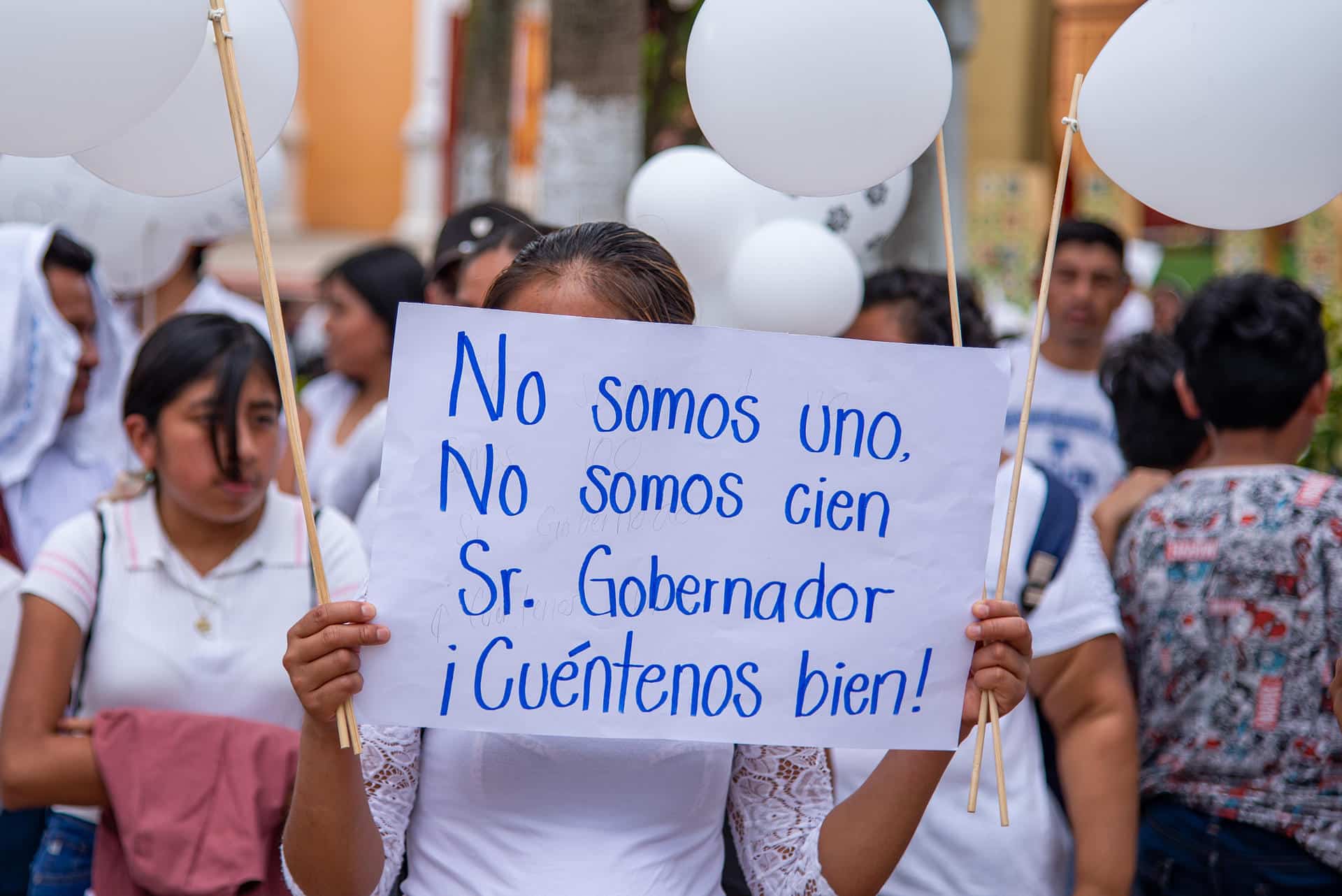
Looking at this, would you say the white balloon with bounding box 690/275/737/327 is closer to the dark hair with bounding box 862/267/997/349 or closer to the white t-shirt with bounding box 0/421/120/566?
the dark hair with bounding box 862/267/997/349

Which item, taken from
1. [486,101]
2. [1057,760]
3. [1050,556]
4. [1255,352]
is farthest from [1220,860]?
[486,101]

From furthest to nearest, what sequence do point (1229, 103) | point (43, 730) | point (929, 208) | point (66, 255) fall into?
point (929, 208) → point (66, 255) → point (43, 730) → point (1229, 103)

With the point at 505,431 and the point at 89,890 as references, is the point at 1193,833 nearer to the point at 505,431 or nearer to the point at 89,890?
the point at 505,431

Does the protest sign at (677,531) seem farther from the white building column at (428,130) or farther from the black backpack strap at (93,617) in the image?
the white building column at (428,130)

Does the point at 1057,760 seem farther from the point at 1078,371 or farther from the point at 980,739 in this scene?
the point at 1078,371

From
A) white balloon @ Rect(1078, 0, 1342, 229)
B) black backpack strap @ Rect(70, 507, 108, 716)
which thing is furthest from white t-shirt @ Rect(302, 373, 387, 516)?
white balloon @ Rect(1078, 0, 1342, 229)

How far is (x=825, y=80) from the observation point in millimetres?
1987

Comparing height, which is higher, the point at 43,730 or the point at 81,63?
the point at 81,63

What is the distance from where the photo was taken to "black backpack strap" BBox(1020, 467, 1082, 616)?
259 centimetres

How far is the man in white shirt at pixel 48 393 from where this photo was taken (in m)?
3.43

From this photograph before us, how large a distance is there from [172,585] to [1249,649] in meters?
2.07

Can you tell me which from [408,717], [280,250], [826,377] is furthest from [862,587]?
[280,250]

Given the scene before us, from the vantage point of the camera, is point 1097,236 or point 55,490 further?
point 1097,236

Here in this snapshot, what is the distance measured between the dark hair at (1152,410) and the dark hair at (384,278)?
2.08 meters
